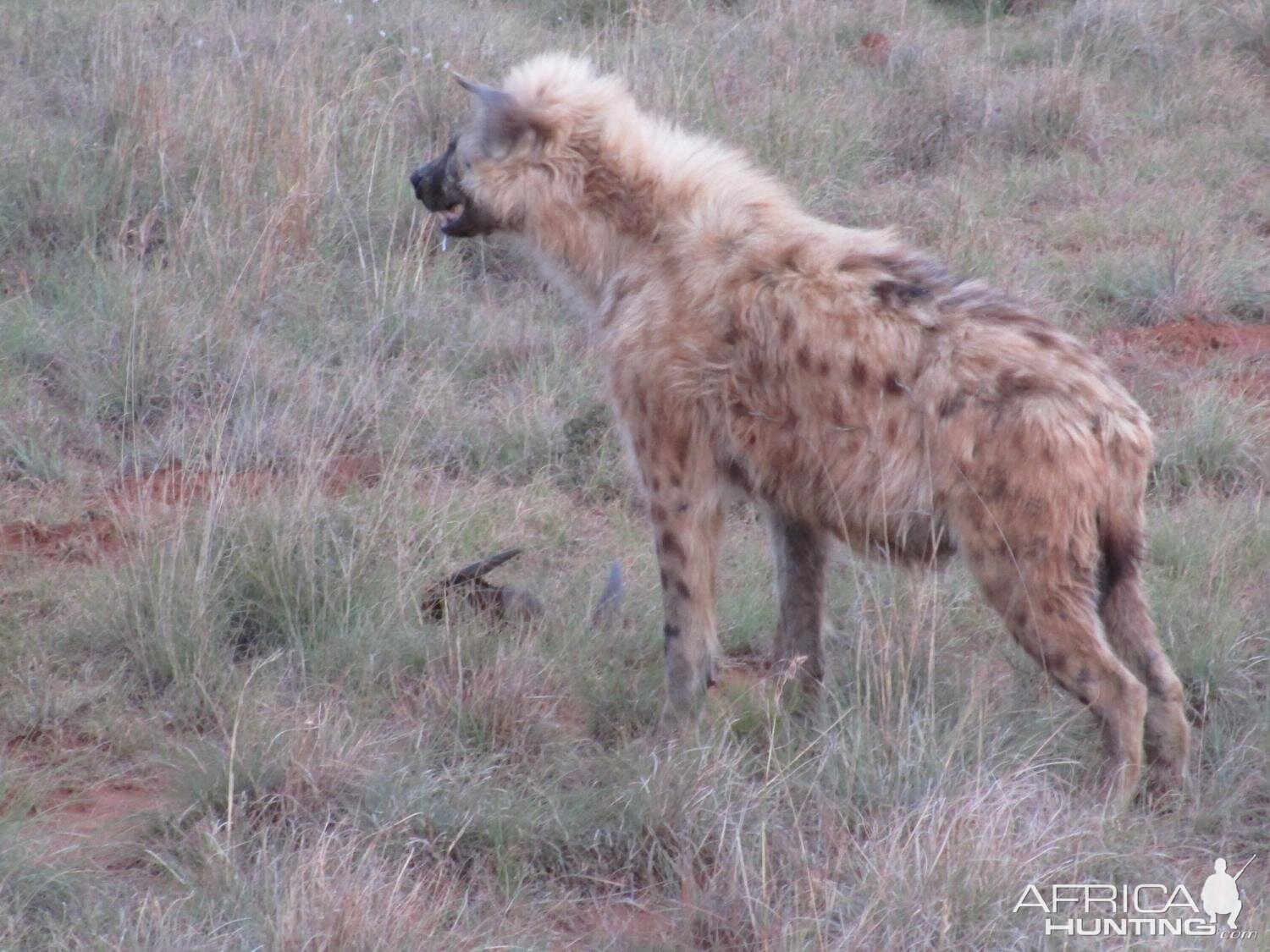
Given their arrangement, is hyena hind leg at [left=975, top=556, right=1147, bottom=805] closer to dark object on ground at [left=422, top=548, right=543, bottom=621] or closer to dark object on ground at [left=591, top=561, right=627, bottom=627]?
dark object on ground at [left=591, top=561, right=627, bottom=627]

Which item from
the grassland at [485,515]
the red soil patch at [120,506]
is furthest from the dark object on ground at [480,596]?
the red soil patch at [120,506]

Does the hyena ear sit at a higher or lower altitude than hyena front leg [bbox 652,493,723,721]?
higher

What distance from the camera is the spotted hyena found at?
376 cm

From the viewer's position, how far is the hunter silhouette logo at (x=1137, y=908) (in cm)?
326

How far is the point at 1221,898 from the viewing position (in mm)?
3416

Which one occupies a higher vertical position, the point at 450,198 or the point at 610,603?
the point at 450,198

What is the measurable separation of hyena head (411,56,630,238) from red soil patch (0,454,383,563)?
1.12 meters

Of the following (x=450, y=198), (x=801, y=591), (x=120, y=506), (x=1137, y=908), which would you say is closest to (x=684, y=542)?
(x=801, y=591)

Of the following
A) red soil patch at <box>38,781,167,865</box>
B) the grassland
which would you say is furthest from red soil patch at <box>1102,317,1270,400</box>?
red soil patch at <box>38,781,167,865</box>

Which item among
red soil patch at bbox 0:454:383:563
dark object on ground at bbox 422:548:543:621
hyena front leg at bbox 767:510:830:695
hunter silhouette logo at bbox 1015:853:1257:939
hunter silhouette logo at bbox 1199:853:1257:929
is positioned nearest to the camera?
hunter silhouette logo at bbox 1015:853:1257:939

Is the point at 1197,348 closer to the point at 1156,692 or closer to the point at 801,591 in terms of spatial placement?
the point at 801,591

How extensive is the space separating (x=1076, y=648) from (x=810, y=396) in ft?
2.93

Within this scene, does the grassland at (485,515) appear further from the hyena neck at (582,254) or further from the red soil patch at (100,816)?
the hyena neck at (582,254)

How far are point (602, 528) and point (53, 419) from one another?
2.11 meters
